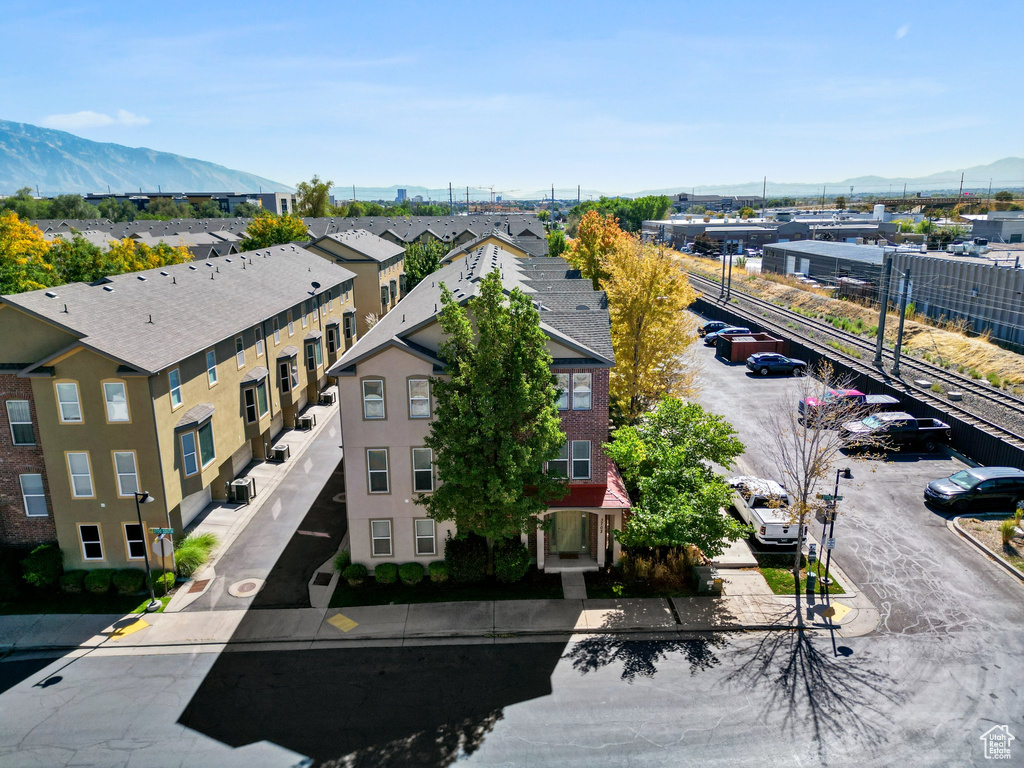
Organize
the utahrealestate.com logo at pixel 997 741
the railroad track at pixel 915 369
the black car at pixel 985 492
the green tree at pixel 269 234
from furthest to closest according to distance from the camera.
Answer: the green tree at pixel 269 234 < the railroad track at pixel 915 369 < the black car at pixel 985 492 < the utahrealestate.com logo at pixel 997 741

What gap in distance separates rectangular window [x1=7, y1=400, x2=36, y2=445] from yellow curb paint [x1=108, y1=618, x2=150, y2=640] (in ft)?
26.2

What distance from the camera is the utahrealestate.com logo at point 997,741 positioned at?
621 inches

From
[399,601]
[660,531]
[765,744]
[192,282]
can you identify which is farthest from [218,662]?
[192,282]

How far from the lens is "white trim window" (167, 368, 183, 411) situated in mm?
24520

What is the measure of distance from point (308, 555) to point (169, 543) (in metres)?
5.23

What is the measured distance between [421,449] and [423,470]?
842 mm

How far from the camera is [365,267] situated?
5984 centimetres

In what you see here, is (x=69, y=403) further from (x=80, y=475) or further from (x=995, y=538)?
(x=995, y=538)

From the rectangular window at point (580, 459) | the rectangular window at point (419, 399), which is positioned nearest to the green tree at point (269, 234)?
the rectangular window at point (419, 399)

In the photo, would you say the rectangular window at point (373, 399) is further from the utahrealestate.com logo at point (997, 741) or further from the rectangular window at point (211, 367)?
the utahrealestate.com logo at point (997, 741)

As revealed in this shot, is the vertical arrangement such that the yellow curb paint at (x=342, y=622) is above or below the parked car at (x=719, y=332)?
below

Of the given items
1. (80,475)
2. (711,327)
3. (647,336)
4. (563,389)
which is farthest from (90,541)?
(711,327)

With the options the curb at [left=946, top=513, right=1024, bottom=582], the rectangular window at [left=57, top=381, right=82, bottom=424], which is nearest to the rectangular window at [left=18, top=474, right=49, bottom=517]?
the rectangular window at [left=57, top=381, right=82, bottom=424]

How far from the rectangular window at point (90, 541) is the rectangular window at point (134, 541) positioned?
3.49 feet
